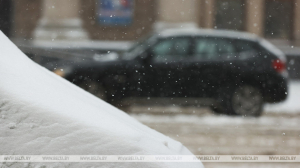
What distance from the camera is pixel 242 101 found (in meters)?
7.81

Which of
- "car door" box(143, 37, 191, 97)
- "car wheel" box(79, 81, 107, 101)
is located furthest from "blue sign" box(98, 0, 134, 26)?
"car wheel" box(79, 81, 107, 101)

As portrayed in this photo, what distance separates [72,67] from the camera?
25.6ft

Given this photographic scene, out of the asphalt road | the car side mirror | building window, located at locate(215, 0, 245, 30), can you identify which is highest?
building window, located at locate(215, 0, 245, 30)

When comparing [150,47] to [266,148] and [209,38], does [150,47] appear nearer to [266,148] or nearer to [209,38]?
[209,38]

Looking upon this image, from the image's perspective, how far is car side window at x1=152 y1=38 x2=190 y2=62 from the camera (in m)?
7.85

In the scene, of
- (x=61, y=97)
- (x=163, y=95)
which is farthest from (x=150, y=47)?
(x=61, y=97)

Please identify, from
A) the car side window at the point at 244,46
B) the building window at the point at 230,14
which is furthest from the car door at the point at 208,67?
the building window at the point at 230,14

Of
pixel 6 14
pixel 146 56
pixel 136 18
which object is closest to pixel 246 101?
pixel 146 56

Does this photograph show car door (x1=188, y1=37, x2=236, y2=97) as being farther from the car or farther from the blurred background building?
the blurred background building

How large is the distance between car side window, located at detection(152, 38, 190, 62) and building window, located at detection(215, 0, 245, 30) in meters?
9.20

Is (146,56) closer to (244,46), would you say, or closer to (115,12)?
(244,46)

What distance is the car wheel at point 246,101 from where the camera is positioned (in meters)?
7.79

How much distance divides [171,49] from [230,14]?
993 centimetres

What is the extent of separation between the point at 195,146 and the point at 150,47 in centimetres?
297
